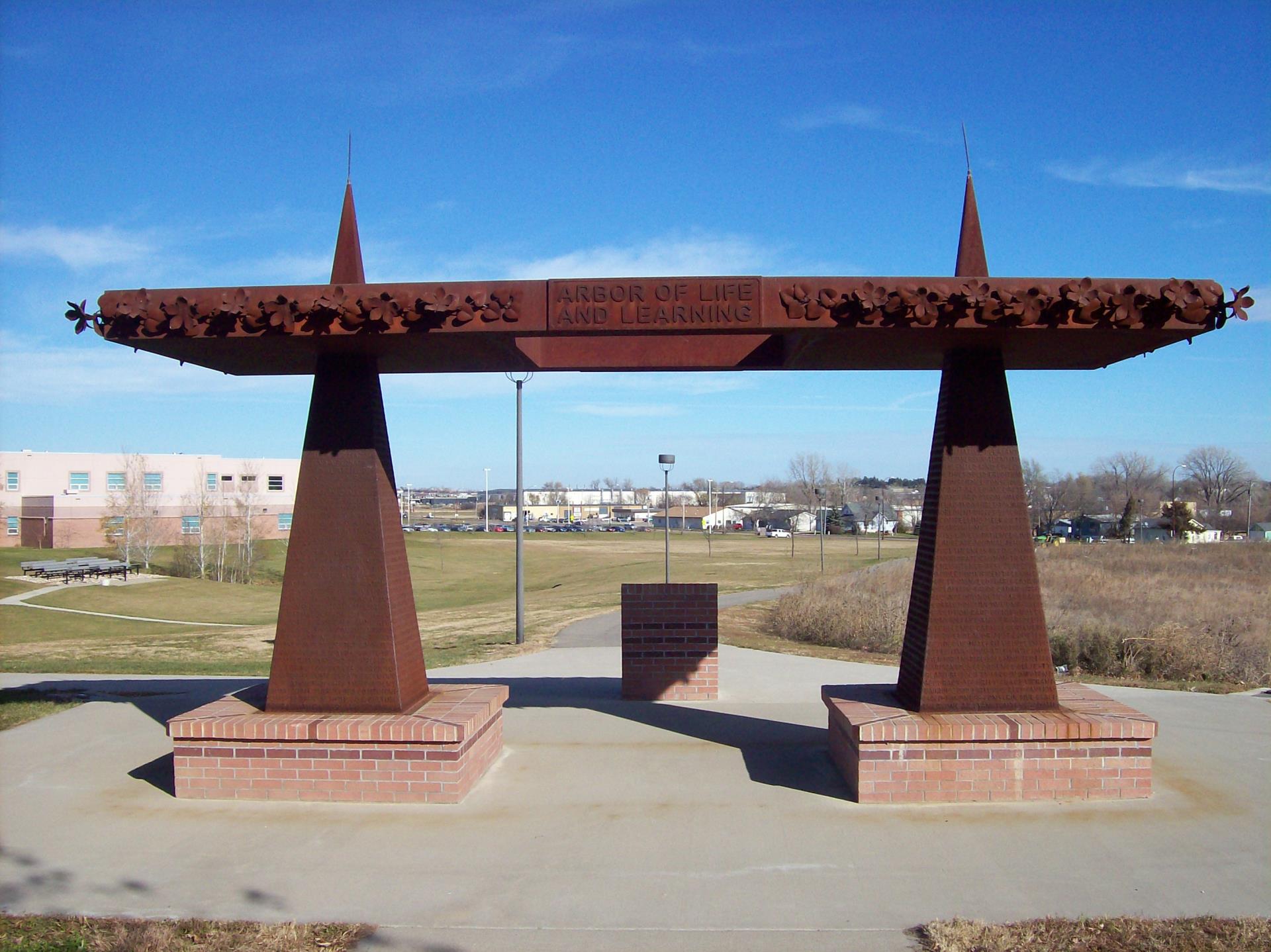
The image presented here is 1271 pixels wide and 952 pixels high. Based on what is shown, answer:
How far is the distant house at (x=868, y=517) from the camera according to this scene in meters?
86.6

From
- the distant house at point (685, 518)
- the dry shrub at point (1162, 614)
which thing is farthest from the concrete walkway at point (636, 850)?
the distant house at point (685, 518)

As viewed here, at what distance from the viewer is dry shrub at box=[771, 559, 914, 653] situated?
1568cm

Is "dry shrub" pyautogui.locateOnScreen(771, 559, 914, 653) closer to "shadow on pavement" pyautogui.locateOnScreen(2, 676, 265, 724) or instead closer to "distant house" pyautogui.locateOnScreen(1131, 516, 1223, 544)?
"shadow on pavement" pyautogui.locateOnScreen(2, 676, 265, 724)

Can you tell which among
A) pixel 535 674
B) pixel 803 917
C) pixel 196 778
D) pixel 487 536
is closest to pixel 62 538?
pixel 487 536

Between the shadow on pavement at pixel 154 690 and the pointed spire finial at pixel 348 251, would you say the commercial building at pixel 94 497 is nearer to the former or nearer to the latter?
the shadow on pavement at pixel 154 690

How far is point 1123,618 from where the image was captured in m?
16.6

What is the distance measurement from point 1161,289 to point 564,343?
4.31 m

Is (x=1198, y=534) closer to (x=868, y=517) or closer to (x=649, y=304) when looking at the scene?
(x=868, y=517)

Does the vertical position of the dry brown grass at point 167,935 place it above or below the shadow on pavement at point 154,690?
above

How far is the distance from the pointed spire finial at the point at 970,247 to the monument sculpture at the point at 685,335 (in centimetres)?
2

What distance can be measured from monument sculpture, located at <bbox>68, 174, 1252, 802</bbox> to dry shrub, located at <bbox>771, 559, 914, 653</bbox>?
8916mm

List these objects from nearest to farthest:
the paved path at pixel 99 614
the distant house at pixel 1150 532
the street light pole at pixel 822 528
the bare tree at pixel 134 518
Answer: the paved path at pixel 99 614
the street light pole at pixel 822 528
the bare tree at pixel 134 518
the distant house at pixel 1150 532

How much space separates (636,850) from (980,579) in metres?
3.10

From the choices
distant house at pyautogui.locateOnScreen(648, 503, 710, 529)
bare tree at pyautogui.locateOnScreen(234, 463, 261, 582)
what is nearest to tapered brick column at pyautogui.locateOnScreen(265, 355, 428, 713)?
bare tree at pyautogui.locateOnScreen(234, 463, 261, 582)
